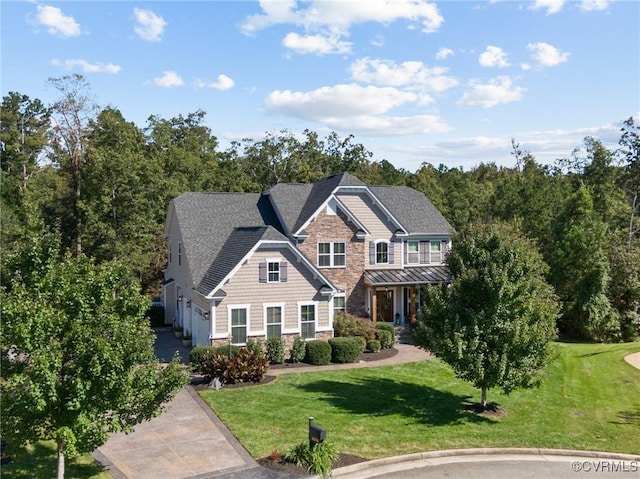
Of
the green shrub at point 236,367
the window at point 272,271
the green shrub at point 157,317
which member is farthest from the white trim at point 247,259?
the green shrub at point 157,317

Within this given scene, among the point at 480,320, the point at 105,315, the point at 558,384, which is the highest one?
the point at 105,315

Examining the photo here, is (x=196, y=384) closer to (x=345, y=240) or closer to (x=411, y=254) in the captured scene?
(x=345, y=240)

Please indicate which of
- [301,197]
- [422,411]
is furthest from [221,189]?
[422,411]

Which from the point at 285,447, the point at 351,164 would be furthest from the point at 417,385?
the point at 351,164

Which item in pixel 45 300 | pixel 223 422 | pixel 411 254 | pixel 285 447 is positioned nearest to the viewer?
pixel 45 300

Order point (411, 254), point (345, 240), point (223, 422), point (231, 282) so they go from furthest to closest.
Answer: point (411, 254), point (345, 240), point (231, 282), point (223, 422)

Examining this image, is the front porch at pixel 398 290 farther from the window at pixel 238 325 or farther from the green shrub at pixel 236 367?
the green shrub at pixel 236 367
